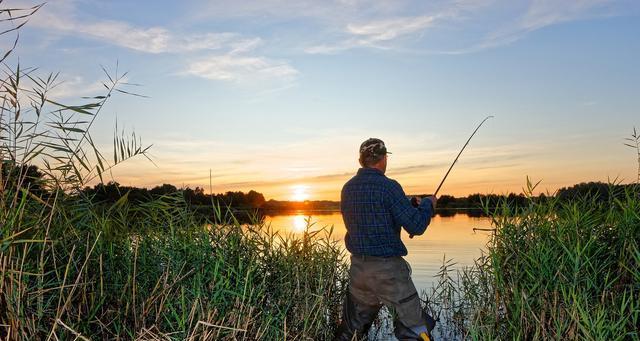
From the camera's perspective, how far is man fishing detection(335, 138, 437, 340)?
20.1ft

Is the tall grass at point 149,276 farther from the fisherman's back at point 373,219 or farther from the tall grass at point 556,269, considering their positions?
the tall grass at point 556,269

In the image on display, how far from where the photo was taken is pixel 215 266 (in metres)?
6.22

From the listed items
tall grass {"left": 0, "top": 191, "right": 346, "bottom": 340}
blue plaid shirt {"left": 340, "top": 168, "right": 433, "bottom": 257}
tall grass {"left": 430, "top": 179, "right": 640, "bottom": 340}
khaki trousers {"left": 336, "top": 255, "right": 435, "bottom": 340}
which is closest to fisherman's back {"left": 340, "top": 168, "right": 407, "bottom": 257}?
blue plaid shirt {"left": 340, "top": 168, "right": 433, "bottom": 257}

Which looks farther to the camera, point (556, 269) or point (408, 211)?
point (556, 269)

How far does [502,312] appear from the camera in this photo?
7.28 m

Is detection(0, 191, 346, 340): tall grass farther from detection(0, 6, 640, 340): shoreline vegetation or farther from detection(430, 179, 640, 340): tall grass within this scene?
detection(430, 179, 640, 340): tall grass

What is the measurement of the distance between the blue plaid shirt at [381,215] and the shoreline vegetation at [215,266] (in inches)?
45.4

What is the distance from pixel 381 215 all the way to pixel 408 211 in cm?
28

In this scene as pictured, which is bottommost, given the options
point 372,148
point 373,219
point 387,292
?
point 387,292

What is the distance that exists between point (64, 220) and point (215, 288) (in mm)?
1710

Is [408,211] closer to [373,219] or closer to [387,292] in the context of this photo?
[373,219]

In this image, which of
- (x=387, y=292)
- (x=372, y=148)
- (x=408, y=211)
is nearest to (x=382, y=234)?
(x=408, y=211)

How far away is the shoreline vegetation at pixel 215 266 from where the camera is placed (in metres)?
5.33

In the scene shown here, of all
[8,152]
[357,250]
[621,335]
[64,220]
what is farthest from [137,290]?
[621,335]
